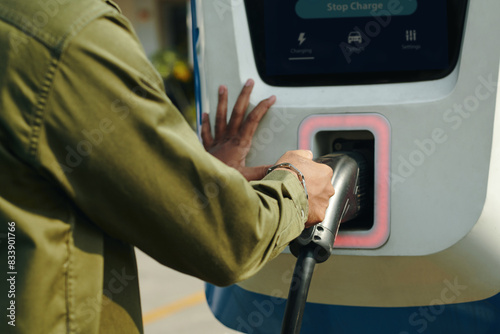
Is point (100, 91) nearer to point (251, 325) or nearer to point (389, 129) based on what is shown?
point (389, 129)

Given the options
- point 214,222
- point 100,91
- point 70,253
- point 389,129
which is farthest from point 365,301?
point 100,91

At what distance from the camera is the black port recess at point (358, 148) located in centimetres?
156

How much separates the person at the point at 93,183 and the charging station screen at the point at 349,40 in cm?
58

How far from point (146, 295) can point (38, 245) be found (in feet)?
12.9

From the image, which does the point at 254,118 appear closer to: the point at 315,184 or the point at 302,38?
the point at 302,38

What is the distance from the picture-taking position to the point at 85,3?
920 mm

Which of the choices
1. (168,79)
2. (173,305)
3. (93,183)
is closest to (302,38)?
(93,183)

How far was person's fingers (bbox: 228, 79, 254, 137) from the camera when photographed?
1573 mm

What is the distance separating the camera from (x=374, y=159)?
150 centimetres

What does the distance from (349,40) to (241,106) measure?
11.5 inches

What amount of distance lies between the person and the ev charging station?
503mm

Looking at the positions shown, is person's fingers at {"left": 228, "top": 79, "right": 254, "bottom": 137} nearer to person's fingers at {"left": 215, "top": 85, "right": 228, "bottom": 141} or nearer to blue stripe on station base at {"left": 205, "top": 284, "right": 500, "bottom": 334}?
person's fingers at {"left": 215, "top": 85, "right": 228, "bottom": 141}

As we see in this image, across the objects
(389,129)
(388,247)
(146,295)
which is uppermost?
(389,129)

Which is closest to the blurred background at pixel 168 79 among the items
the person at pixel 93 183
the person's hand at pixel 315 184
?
the person's hand at pixel 315 184
